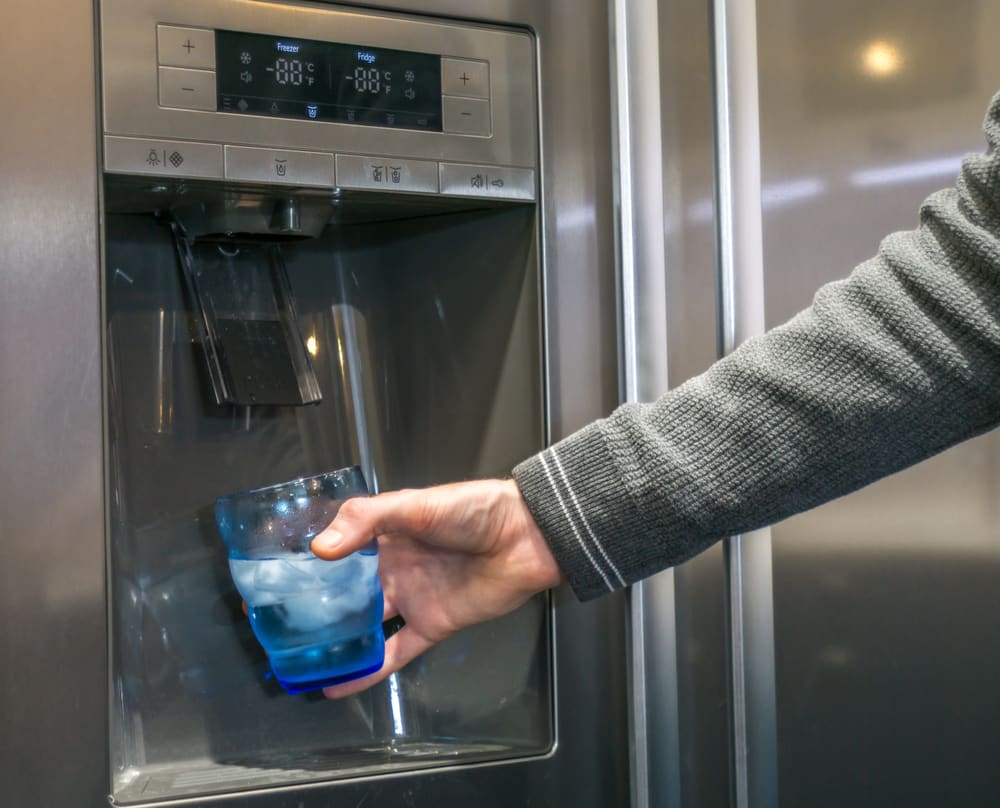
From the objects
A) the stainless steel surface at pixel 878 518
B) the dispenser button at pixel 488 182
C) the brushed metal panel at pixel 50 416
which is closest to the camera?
the brushed metal panel at pixel 50 416

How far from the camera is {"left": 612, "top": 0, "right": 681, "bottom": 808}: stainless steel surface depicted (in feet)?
2.81

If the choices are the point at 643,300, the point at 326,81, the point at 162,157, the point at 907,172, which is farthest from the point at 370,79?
the point at 907,172

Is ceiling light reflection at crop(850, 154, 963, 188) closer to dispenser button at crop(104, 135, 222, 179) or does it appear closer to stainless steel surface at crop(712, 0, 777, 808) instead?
stainless steel surface at crop(712, 0, 777, 808)

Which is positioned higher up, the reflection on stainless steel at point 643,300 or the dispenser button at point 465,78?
the dispenser button at point 465,78

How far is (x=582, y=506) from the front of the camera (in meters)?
0.79

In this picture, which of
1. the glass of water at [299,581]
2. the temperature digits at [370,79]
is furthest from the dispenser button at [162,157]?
the glass of water at [299,581]

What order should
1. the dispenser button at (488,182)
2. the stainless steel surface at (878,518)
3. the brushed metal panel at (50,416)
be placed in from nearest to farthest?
the brushed metal panel at (50,416), the dispenser button at (488,182), the stainless steel surface at (878,518)

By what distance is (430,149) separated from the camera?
2.64 feet

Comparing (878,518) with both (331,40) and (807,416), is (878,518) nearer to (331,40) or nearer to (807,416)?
(807,416)

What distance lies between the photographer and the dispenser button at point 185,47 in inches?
28.9

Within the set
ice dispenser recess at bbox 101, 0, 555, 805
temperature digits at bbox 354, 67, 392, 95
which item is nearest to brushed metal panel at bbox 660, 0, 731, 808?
ice dispenser recess at bbox 101, 0, 555, 805

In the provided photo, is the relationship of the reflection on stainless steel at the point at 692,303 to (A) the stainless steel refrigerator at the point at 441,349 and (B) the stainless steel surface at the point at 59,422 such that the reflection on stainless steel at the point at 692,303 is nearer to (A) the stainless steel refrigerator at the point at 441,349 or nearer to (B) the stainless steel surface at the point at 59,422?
(A) the stainless steel refrigerator at the point at 441,349

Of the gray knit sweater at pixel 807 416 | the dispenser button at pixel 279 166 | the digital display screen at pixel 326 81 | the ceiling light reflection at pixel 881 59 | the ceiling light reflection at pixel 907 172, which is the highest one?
the ceiling light reflection at pixel 881 59

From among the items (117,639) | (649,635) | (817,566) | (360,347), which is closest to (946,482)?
(817,566)
